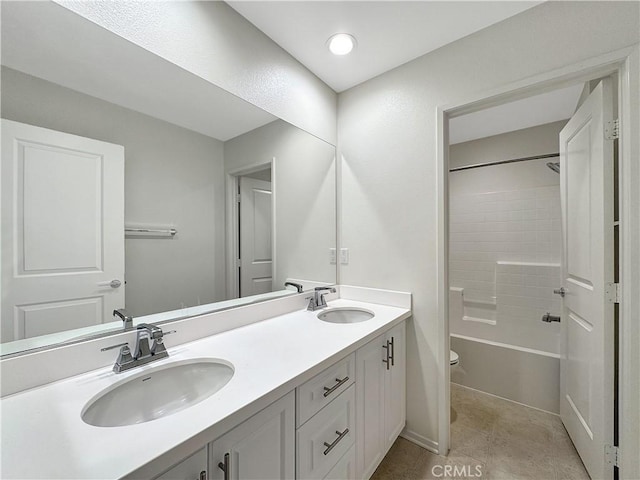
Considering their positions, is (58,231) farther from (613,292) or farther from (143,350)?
(613,292)

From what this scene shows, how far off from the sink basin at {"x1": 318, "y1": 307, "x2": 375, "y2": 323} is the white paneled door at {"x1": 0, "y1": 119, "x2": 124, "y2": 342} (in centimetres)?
115

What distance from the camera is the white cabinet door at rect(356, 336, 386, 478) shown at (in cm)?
127

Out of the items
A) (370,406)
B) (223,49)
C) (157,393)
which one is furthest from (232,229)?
(370,406)

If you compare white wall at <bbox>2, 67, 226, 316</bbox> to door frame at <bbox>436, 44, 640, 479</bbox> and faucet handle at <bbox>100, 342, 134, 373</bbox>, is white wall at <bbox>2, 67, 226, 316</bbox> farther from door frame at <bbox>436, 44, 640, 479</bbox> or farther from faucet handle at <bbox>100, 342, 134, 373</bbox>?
door frame at <bbox>436, 44, 640, 479</bbox>

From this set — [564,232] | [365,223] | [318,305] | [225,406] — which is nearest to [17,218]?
[225,406]

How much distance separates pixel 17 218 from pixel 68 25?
664 millimetres

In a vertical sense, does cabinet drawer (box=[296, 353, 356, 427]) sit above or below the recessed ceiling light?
below

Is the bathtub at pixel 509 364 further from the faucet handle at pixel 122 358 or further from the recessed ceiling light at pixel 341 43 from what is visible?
the recessed ceiling light at pixel 341 43

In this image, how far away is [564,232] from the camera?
71.1 inches

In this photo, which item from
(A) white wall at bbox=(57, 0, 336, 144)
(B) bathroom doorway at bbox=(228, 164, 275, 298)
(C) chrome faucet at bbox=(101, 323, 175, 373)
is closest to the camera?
(C) chrome faucet at bbox=(101, 323, 175, 373)

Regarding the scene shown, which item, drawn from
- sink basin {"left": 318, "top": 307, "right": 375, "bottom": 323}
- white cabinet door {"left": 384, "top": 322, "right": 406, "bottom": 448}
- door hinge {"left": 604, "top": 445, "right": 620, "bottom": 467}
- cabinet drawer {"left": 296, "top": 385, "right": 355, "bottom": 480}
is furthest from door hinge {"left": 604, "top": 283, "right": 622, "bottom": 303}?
cabinet drawer {"left": 296, "top": 385, "right": 355, "bottom": 480}

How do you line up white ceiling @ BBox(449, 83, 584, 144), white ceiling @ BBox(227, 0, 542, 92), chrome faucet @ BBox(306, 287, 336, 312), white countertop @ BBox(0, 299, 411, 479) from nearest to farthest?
white countertop @ BBox(0, 299, 411, 479) < white ceiling @ BBox(227, 0, 542, 92) < chrome faucet @ BBox(306, 287, 336, 312) < white ceiling @ BBox(449, 83, 584, 144)

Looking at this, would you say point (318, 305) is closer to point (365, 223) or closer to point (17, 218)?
point (365, 223)

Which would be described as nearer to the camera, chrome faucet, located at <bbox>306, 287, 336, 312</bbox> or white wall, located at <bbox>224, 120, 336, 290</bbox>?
white wall, located at <bbox>224, 120, 336, 290</bbox>
